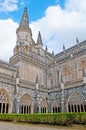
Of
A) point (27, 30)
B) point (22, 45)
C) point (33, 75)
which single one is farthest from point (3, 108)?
point (27, 30)

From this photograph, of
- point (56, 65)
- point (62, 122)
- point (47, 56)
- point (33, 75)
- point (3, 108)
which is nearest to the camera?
point (62, 122)

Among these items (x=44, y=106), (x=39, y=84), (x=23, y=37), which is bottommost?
(x=44, y=106)

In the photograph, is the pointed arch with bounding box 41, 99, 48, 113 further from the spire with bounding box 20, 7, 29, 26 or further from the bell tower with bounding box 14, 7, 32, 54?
the spire with bounding box 20, 7, 29, 26

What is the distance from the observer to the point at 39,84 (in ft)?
94.3

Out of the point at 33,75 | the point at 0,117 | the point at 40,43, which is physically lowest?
the point at 0,117

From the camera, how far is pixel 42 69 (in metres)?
34.8

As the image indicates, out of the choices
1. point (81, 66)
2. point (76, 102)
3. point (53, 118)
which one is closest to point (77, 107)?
point (76, 102)

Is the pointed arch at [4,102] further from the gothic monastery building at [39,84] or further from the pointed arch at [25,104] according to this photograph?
the pointed arch at [25,104]

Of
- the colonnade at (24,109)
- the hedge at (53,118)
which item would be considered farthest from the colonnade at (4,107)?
the hedge at (53,118)

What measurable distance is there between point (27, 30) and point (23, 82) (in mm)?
17530

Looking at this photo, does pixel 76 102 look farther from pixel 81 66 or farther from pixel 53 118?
pixel 53 118

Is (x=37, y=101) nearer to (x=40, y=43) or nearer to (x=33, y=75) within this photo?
(x=33, y=75)

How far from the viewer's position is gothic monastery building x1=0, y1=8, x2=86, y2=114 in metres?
22.6

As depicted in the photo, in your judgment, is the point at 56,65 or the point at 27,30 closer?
the point at 56,65
